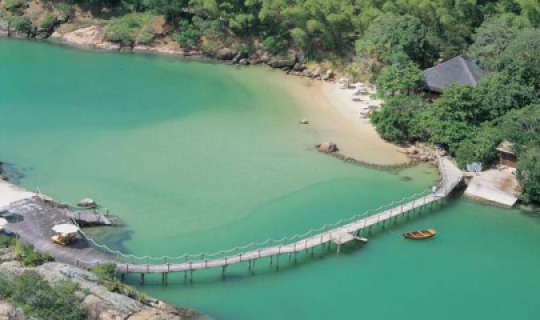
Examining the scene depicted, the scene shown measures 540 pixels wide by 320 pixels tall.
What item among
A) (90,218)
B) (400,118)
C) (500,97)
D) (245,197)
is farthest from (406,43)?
(90,218)

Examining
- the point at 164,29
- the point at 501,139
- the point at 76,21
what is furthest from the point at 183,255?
the point at 76,21

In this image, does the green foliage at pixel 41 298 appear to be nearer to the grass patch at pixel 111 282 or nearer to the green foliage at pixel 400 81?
the grass patch at pixel 111 282

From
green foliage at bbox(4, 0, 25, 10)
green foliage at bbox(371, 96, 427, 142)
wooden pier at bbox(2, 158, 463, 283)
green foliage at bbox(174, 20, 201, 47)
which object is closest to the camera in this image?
wooden pier at bbox(2, 158, 463, 283)

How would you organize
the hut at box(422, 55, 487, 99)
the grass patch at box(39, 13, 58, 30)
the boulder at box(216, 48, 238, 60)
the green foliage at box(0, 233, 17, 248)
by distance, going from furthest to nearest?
the grass patch at box(39, 13, 58, 30), the boulder at box(216, 48, 238, 60), the hut at box(422, 55, 487, 99), the green foliage at box(0, 233, 17, 248)

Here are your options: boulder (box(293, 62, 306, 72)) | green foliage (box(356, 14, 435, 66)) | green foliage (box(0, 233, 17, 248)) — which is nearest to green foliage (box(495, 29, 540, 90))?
green foliage (box(356, 14, 435, 66))

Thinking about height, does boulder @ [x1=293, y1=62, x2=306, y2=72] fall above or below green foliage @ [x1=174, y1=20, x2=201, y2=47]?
below

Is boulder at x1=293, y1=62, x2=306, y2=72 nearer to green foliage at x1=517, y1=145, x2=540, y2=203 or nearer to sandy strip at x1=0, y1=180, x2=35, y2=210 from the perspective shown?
green foliage at x1=517, y1=145, x2=540, y2=203

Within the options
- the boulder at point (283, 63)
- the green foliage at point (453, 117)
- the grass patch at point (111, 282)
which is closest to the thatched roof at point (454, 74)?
the green foliage at point (453, 117)
